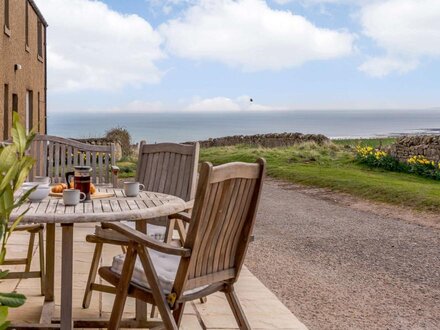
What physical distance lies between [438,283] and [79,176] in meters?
3.47

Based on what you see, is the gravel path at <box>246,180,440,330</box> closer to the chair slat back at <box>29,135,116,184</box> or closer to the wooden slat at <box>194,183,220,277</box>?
the wooden slat at <box>194,183,220,277</box>

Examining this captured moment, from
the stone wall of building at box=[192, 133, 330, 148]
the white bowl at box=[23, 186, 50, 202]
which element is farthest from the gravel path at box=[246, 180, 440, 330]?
the stone wall of building at box=[192, 133, 330, 148]

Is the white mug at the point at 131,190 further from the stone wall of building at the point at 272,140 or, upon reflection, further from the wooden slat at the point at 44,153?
the stone wall of building at the point at 272,140

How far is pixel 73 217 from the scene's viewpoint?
9.27ft

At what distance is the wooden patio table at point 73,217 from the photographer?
2.84 m

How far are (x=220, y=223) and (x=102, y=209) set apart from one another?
66cm

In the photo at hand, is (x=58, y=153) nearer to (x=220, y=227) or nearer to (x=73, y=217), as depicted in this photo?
(x=73, y=217)

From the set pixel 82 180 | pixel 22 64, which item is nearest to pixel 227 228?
pixel 82 180

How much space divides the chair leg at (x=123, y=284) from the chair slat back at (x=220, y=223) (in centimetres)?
25

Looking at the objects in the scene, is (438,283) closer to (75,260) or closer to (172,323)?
(75,260)

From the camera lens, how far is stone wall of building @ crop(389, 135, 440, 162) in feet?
50.8

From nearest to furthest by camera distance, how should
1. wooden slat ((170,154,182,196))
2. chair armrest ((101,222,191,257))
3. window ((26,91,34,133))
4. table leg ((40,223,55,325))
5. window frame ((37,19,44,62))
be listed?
chair armrest ((101,222,191,257)) < table leg ((40,223,55,325)) < wooden slat ((170,154,182,196)) < window ((26,91,34,133)) < window frame ((37,19,44,62))

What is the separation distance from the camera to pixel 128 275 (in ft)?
8.99

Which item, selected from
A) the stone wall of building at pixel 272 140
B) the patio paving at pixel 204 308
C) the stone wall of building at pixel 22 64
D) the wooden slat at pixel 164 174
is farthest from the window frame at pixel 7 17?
the stone wall of building at pixel 272 140
